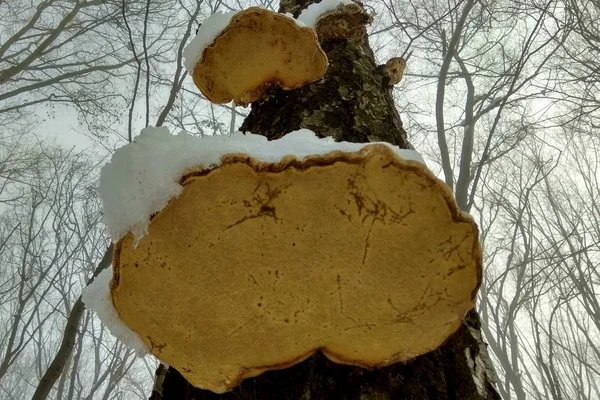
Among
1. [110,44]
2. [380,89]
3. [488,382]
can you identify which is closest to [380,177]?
[488,382]

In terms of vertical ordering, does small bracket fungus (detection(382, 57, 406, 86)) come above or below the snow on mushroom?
above

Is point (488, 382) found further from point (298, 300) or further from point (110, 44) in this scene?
point (110, 44)

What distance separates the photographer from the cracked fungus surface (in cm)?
88

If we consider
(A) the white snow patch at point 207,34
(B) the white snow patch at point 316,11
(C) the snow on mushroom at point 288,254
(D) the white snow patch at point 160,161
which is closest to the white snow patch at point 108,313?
(C) the snow on mushroom at point 288,254

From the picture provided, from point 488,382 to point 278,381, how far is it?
0.62 metres

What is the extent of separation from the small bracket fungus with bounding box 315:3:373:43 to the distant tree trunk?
0.71 feet

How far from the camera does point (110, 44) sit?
8.37 m

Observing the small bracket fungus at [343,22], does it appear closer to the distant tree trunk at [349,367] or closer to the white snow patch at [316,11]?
the white snow patch at [316,11]

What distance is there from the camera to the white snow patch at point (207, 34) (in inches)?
65.7

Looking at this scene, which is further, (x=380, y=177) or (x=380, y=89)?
(x=380, y=89)

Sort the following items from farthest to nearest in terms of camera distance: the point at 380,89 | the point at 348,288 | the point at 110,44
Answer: the point at 110,44, the point at 380,89, the point at 348,288

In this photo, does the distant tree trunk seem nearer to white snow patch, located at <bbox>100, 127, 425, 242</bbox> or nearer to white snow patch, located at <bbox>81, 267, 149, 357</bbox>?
white snow patch, located at <bbox>81, 267, 149, 357</bbox>

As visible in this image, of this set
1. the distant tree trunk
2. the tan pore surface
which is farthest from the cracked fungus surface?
the tan pore surface

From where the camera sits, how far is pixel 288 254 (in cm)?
95
